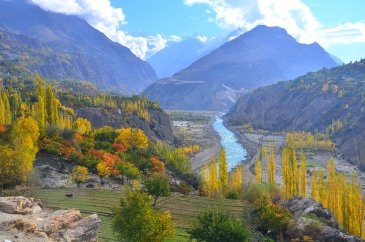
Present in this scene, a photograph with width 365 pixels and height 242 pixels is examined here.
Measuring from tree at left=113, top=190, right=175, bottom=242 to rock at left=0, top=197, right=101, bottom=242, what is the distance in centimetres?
366

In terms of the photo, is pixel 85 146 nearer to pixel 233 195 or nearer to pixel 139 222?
pixel 233 195

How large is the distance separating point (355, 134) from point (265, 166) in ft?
204

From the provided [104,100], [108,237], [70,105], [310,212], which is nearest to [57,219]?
[108,237]

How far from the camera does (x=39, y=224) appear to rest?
3244 centimetres

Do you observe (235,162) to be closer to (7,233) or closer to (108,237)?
(108,237)

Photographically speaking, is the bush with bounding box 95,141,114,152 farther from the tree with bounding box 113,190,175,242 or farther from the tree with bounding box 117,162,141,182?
the tree with bounding box 113,190,175,242

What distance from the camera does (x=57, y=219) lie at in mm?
34031

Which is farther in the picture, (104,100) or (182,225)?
(104,100)

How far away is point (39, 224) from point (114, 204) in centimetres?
3062

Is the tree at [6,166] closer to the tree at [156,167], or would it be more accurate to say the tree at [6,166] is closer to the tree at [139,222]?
the tree at [139,222]

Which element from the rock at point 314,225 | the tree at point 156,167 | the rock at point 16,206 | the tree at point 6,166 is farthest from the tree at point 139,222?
the tree at point 156,167

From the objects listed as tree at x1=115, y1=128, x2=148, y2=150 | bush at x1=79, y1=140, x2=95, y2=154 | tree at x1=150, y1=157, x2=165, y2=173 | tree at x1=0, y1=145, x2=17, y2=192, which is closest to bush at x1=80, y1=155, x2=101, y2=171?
bush at x1=79, y1=140, x2=95, y2=154

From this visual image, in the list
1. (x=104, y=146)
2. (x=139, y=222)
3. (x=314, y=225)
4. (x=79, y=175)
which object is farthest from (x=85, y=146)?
(x=139, y=222)

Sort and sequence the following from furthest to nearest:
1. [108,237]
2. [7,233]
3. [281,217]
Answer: [281,217]
[108,237]
[7,233]
